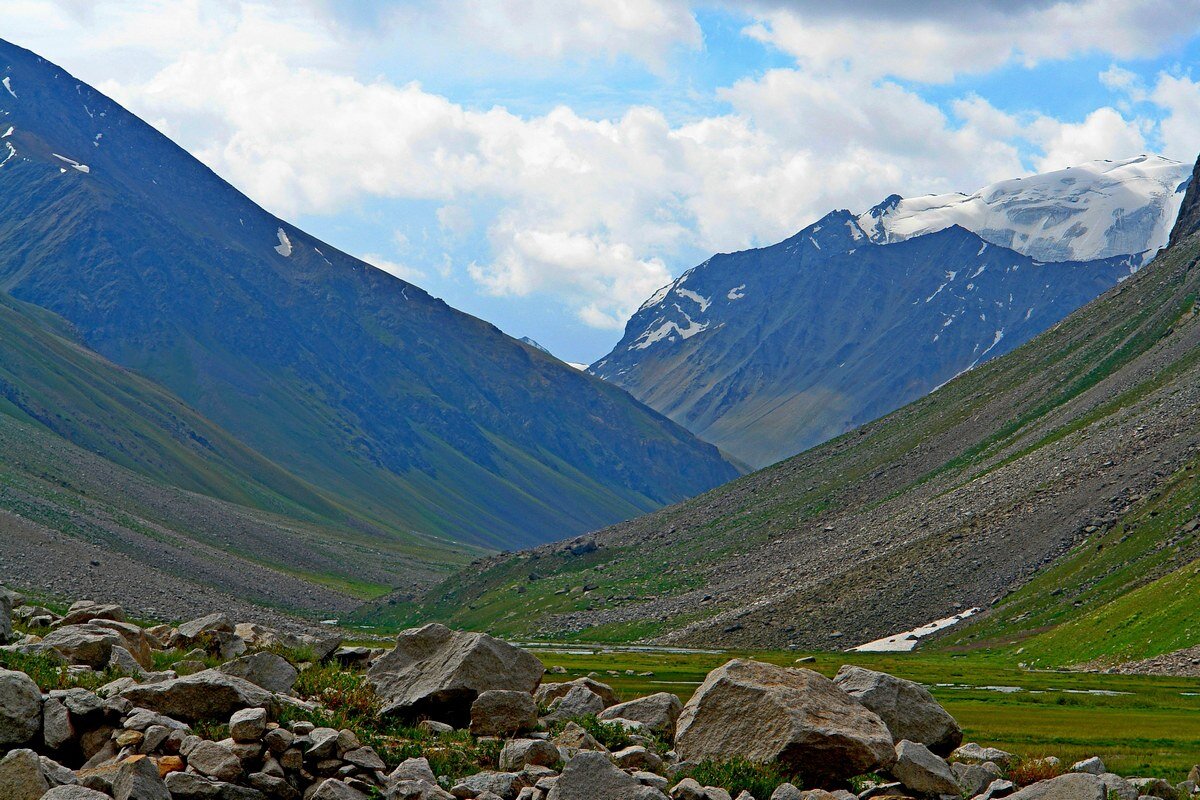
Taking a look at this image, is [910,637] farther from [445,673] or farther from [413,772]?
[413,772]

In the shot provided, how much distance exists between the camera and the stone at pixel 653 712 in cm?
2856

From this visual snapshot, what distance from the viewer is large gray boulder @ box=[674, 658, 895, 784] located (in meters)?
26.0

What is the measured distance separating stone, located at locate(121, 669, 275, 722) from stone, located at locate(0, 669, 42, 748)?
197 centimetres

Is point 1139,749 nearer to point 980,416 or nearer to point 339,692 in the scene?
point 339,692

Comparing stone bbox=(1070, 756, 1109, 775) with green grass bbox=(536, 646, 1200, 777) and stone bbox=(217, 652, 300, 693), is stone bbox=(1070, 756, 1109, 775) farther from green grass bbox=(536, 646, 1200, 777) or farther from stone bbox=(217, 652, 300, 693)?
stone bbox=(217, 652, 300, 693)

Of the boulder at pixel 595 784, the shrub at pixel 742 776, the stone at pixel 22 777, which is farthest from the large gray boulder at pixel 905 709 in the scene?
the stone at pixel 22 777

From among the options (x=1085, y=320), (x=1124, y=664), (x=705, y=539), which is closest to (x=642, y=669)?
(x=1124, y=664)

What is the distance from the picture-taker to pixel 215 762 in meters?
22.0

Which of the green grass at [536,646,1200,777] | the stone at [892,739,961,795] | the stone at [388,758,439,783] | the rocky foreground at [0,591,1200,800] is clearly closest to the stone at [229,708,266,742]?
the rocky foreground at [0,591,1200,800]

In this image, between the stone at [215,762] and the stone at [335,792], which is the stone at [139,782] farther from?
the stone at [335,792]

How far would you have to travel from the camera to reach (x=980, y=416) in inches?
A: 6211

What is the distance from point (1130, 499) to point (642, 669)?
5465 cm

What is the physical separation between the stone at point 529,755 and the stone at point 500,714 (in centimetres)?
254

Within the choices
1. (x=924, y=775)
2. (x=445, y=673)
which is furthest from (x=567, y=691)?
(x=924, y=775)
